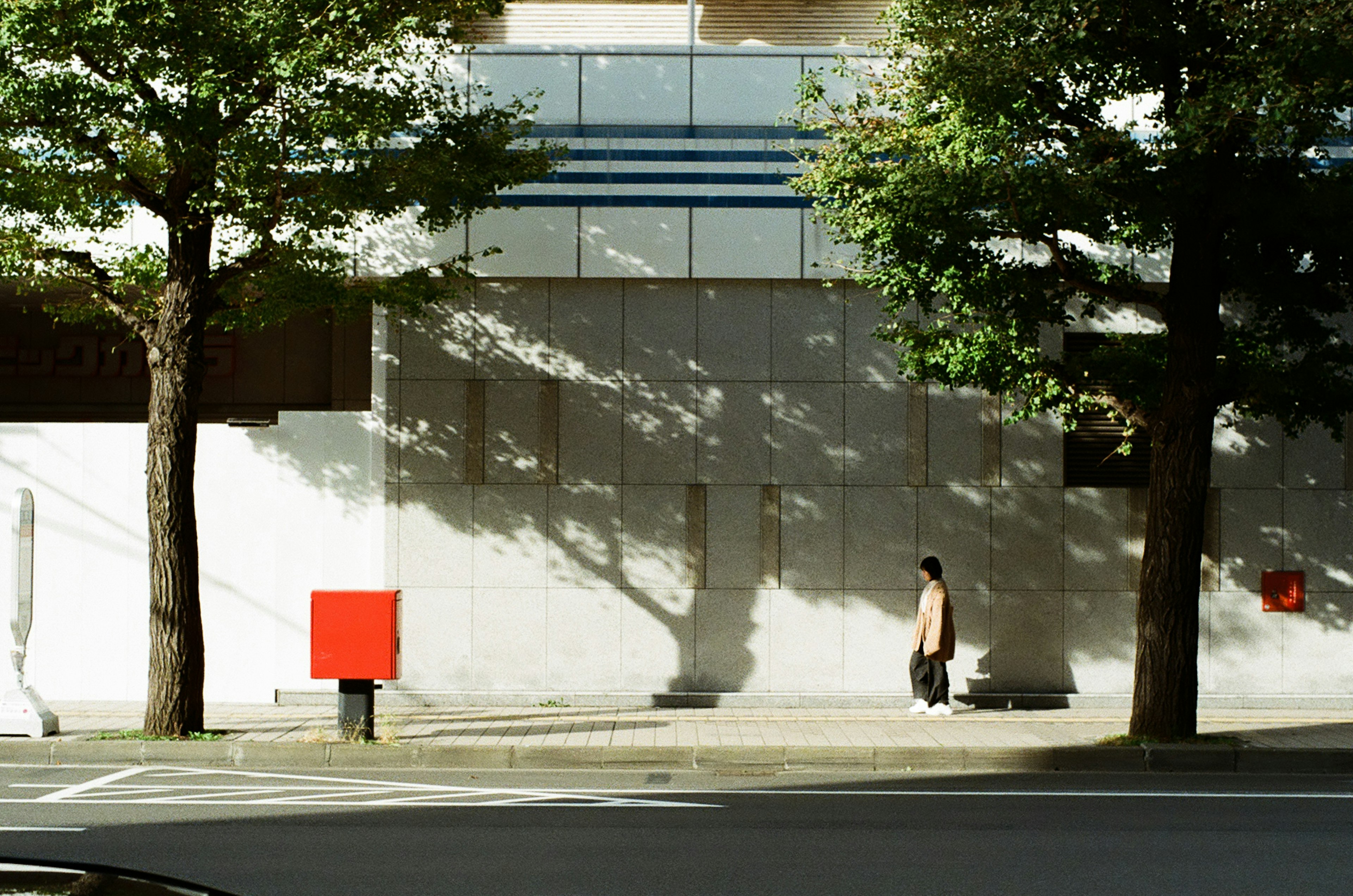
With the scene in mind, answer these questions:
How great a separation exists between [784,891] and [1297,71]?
314 inches

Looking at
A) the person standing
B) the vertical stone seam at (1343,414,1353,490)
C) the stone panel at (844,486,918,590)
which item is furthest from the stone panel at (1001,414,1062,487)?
the vertical stone seam at (1343,414,1353,490)

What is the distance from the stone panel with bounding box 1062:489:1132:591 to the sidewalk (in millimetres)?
1911

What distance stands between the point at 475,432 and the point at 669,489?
2260 mm

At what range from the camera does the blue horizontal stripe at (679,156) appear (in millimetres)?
15023

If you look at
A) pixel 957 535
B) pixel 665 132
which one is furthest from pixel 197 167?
pixel 957 535

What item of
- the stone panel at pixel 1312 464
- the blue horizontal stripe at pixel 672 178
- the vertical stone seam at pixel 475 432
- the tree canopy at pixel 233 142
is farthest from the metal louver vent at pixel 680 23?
the stone panel at pixel 1312 464

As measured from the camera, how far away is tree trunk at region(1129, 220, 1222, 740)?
12.1 m

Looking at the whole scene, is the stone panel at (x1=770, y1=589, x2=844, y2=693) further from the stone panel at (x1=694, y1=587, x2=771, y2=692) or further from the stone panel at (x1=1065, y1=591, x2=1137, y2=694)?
the stone panel at (x1=1065, y1=591, x2=1137, y2=694)

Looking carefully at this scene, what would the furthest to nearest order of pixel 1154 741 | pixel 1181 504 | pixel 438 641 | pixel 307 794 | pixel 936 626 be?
pixel 438 641
pixel 936 626
pixel 1181 504
pixel 1154 741
pixel 307 794

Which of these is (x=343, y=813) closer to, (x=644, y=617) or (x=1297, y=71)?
(x=644, y=617)

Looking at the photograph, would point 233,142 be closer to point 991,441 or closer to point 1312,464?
point 991,441

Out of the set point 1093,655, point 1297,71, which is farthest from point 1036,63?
point 1093,655

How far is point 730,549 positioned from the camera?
49.4ft

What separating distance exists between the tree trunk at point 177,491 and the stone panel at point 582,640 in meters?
4.05
